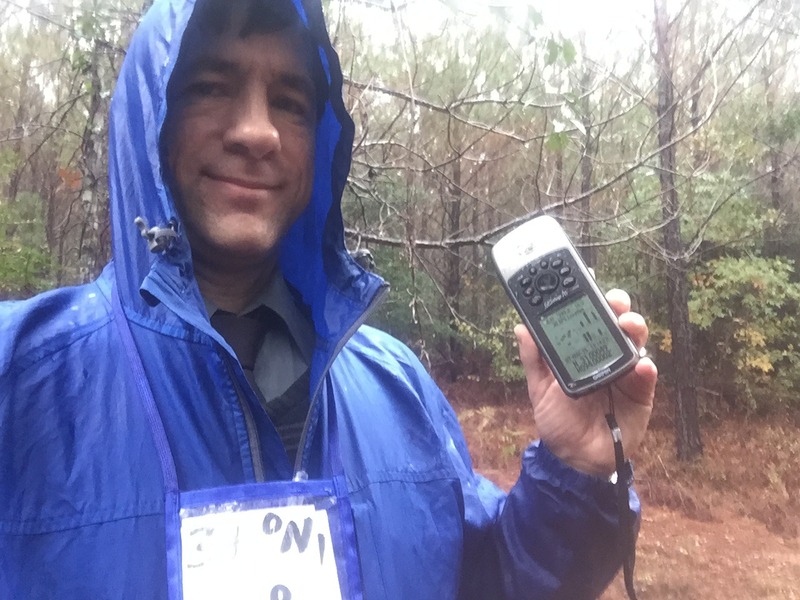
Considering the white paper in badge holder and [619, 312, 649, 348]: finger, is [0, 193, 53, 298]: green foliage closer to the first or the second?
the white paper in badge holder

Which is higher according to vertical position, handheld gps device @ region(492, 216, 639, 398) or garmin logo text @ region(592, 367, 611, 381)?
handheld gps device @ region(492, 216, 639, 398)

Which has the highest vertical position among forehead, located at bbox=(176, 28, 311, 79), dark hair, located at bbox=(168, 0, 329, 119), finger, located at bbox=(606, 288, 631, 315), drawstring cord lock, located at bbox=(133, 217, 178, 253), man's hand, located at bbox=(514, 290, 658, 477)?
dark hair, located at bbox=(168, 0, 329, 119)

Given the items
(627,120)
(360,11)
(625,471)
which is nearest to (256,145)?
(625,471)

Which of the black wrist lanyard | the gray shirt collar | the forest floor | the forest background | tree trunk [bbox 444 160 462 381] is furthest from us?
tree trunk [bbox 444 160 462 381]

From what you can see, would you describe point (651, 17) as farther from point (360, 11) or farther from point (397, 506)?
point (397, 506)

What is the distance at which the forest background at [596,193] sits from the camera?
1.97 metres

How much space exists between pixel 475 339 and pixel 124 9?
1.49 meters

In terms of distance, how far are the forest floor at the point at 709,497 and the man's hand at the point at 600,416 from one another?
1106 mm

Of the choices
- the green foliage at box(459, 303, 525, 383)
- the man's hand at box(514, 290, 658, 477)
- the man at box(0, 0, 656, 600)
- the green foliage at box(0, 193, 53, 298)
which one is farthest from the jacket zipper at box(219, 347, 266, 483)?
the green foliage at box(0, 193, 53, 298)

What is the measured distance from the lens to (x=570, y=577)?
0.76m

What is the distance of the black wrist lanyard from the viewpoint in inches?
27.2

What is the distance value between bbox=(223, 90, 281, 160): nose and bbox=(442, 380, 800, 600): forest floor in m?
1.30

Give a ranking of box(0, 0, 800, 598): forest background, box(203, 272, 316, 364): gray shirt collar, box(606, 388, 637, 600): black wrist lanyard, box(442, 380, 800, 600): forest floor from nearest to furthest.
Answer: box(606, 388, 637, 600): black wrist lanyard, box(203, 272, 316, 364): gray shirt collar, box(442, 380, 800, 600): forest floor, box(0, 0, 800, 598): forest background

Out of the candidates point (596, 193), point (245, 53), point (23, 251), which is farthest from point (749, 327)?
point (23, 251)
